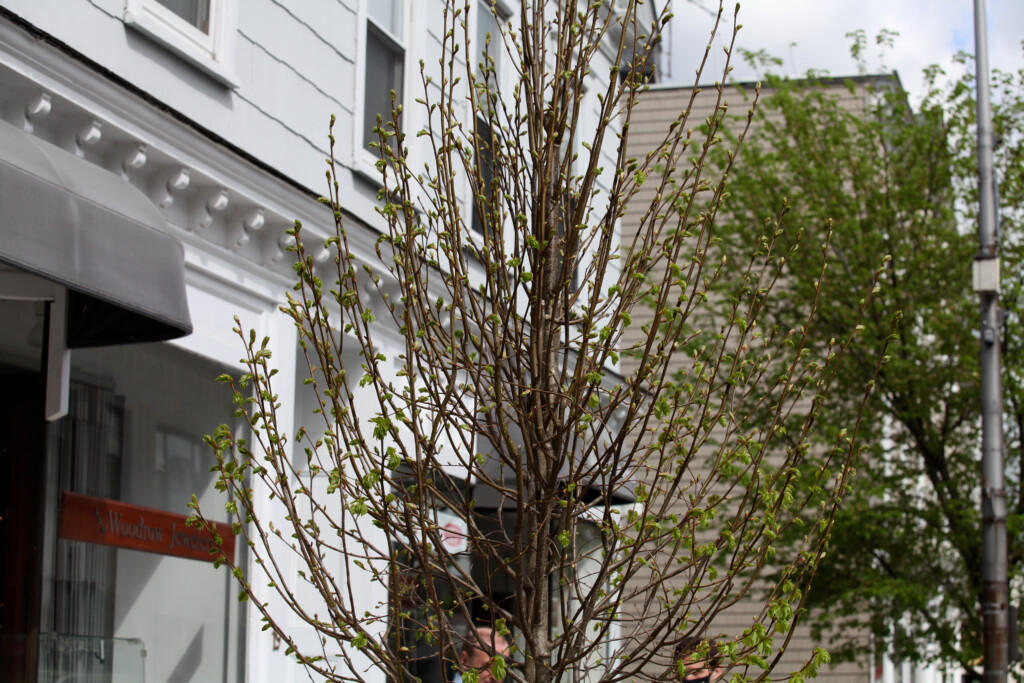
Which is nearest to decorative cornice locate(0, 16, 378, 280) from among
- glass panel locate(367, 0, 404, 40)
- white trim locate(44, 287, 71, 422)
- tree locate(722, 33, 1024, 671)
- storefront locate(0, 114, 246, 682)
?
storefront locate(0, 114, 246, 682)

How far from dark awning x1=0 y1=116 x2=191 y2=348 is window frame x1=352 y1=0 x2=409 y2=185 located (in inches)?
101

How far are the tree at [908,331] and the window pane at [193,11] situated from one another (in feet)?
35.1

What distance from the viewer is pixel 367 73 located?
945 cm

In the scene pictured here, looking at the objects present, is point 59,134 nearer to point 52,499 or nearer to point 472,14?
point 52,499

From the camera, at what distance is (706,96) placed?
27.6 m

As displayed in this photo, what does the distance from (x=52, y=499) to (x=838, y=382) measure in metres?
13.1

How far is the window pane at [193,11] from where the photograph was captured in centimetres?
731

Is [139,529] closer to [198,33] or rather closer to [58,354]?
[58,354]

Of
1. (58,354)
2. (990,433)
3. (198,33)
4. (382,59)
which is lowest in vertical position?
(58,354)

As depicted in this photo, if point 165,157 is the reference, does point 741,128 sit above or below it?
above

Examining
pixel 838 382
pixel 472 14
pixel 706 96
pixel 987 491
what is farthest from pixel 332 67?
Answer: pixel 706 96

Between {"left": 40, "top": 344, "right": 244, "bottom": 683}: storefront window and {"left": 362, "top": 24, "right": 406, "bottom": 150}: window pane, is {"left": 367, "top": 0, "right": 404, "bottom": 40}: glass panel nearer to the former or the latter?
{"left": 362, "top": 24, "right": 406, "bottom": 150}: window pane

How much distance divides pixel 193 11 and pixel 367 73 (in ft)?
7.02

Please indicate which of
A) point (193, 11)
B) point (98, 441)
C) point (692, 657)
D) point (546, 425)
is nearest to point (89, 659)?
point (98, 441)
